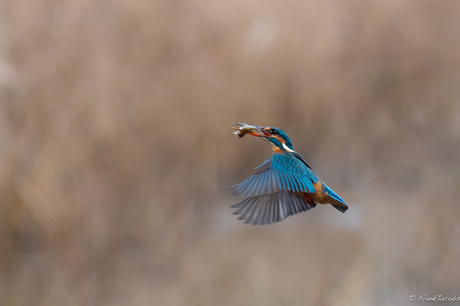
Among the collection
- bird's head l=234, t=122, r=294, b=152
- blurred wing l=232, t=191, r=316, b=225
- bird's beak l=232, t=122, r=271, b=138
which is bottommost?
blurred wing l=232, t=191, r=316, b=225

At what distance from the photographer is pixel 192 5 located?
4.96ft

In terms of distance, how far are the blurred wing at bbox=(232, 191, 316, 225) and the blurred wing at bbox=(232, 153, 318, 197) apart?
0.05 metres

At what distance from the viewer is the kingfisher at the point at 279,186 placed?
48cm

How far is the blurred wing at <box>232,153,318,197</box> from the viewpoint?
1.49 ft

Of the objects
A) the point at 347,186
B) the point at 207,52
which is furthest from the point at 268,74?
the point at 347,186

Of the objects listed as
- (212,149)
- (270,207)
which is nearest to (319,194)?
(270,207)

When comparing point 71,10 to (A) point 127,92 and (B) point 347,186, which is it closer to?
(A) point 127,92

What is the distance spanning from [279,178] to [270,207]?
0.08 meters

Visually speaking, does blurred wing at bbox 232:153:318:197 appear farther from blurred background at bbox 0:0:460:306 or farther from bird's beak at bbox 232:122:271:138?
blurred background at bbox 0:0:460:306

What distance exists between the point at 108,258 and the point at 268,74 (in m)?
0.93

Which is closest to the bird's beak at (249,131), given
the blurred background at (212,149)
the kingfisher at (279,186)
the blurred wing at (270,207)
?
the kingfisher at (279,186)

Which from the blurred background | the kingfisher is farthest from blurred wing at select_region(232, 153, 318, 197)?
the blurred background

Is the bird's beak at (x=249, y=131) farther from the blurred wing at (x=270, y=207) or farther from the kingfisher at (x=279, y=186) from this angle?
the blurred wing at (x=270, y=207)

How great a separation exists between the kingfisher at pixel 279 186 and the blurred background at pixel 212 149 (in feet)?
2.47
